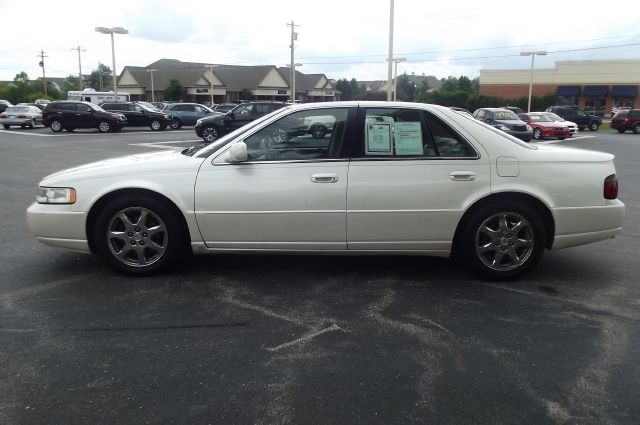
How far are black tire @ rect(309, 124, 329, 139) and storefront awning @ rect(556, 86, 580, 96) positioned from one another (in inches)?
2503

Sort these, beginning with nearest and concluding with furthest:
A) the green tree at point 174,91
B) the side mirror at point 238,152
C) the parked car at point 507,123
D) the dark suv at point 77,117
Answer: the side mirror at point 238,152 < the parked car at point 507,123 < the dark suv at point 77,117 < the green tree at point 174,91

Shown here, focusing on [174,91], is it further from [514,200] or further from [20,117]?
[514,200]

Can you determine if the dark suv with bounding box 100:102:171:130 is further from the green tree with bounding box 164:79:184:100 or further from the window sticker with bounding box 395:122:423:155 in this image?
the green tree with bounding box 164:79:184:100

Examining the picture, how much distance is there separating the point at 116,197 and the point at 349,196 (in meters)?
2.03

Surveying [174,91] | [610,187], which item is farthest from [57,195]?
[174,91]

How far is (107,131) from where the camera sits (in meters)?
28.1

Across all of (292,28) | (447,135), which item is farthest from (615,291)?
(292,28)

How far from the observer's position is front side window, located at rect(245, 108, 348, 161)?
15.2 feet

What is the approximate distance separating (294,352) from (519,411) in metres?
1.36

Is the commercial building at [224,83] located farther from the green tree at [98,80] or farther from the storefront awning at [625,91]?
the storefront awning at [625,91]

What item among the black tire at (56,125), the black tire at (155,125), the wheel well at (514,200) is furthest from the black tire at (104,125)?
the wheel well at (514,200)

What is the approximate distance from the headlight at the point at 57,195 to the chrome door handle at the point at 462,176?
10.7 feet

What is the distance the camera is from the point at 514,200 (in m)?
4.57

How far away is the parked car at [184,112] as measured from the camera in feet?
107
